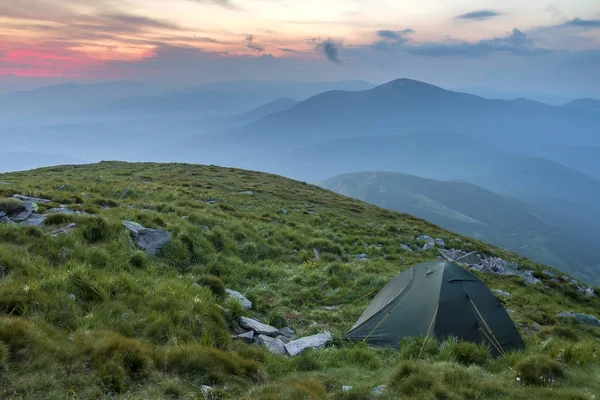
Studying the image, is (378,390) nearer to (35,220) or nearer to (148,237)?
(148,237)

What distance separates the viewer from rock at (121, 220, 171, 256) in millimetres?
12352

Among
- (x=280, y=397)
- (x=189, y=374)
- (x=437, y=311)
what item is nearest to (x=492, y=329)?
(x=437, y=311)

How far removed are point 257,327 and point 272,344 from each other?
2.38 feet

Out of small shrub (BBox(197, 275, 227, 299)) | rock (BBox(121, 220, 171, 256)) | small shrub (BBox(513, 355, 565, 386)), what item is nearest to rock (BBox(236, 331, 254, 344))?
small shrub (BBox(197, 275, 227, 299))

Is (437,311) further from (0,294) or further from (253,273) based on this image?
(0,294)

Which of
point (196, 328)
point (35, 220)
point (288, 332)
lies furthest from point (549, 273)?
point (35, 220)

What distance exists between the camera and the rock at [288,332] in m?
10.3

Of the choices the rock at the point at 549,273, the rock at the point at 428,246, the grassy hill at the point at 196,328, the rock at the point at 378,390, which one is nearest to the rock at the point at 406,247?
the rock at the point at 428,246

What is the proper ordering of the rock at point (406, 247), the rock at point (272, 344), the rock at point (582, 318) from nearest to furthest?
the rock at point (272, 344) → the rock at point (582, 318) → the rock at point (406, 247)

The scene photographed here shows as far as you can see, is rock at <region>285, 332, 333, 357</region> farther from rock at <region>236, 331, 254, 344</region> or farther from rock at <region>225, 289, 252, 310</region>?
rock at <region>225, 289, 252, 310</region>

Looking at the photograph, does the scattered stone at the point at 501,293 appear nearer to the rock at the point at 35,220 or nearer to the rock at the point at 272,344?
the rock at the point at 272,344

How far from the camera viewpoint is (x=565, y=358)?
884 cm

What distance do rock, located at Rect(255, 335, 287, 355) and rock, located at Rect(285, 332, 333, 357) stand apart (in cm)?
13

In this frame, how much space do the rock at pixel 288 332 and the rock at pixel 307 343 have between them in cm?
57
